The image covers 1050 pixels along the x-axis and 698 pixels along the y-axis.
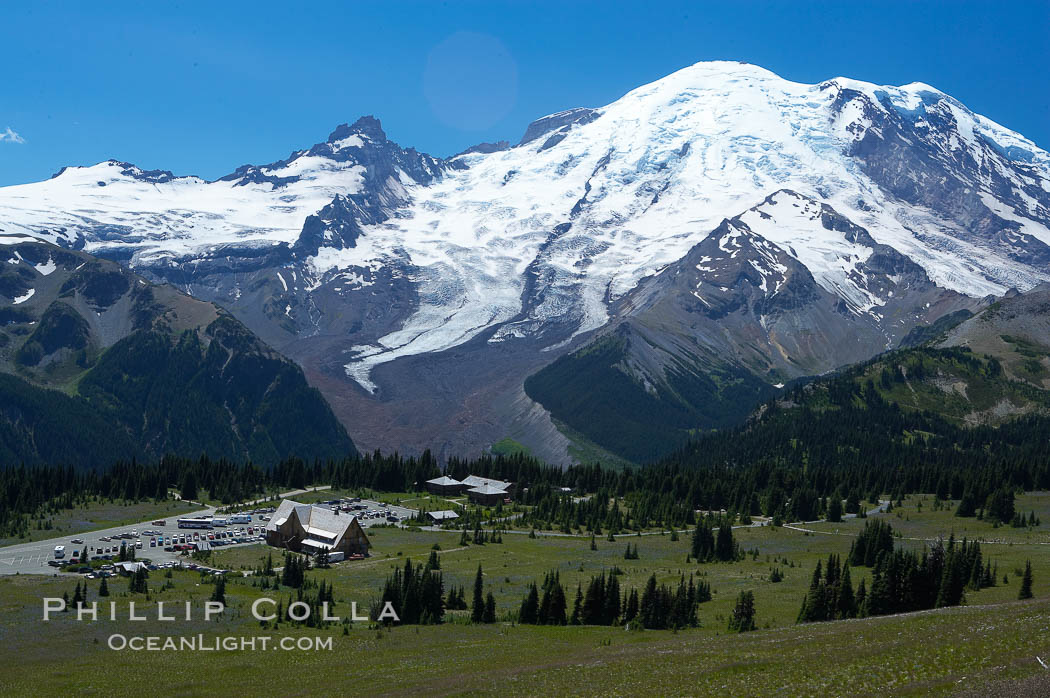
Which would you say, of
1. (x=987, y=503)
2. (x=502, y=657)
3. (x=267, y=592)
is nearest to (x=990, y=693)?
(x=502, y=657)

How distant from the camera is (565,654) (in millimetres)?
58656

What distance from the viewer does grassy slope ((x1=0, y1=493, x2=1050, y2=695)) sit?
4406cm

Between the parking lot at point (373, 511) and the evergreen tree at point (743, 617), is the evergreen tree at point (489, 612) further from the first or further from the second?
the parking lot at point (373, 511)

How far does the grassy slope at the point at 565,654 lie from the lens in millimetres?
44062

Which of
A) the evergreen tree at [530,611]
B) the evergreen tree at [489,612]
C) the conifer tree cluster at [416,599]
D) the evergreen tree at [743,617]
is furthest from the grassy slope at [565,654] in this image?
the evergreen tree at [530,611]

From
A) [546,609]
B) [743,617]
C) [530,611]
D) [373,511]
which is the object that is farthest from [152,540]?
[743,617]

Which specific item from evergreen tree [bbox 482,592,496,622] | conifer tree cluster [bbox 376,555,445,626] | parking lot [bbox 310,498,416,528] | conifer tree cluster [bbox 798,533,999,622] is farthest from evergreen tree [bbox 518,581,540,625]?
parking lot [bbox 310,498,416,528]

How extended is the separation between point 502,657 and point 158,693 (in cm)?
1819

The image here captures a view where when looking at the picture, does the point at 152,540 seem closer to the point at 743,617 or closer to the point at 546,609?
the point at 546,609

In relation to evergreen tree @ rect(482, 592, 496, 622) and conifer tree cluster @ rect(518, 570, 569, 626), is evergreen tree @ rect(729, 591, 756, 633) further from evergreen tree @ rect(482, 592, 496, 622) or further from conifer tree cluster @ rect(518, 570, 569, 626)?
evergreen tree @ rect(482, 592, 496, 622)

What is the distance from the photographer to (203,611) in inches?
2844

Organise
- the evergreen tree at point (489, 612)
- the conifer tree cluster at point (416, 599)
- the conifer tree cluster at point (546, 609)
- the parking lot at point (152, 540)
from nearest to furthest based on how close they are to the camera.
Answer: the conifer tree cluster at point (546, 609), the evergreen tree at point (489, 612), the conifer tree cluster at point (416, 599), the parking lot at point (152, 540)

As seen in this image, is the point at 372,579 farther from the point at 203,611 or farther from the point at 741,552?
the point at 741,552


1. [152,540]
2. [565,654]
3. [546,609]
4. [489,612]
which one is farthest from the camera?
[152,540]
